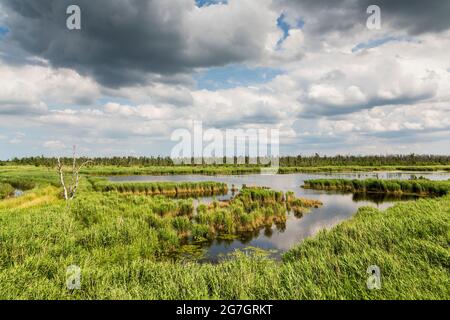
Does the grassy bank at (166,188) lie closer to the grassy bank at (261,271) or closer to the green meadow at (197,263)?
the green meadow at (197,263)

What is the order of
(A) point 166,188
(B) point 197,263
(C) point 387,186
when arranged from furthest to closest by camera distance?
1. (A) point 166,188
2. (C) point 387,186
3. (B) point 197,263

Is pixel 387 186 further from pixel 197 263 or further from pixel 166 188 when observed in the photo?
pixel 197 263

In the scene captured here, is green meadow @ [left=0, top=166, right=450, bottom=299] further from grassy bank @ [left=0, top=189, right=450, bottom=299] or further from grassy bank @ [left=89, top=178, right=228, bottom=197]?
grassy bank @ [left=89, top=178, right=228, bottom=197]

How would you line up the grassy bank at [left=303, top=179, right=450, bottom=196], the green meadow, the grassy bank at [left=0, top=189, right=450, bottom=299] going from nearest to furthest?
1. the grassy bank at [left=0, top=189, right=450, bottom=299]
2. the green meadow
3. the grassy bank at [left=303, top=179, right=450, bottom=196]

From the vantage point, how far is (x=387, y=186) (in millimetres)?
42094

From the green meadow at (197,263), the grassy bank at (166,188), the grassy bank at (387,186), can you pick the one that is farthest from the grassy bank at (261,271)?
the grassy bank at (387,186)

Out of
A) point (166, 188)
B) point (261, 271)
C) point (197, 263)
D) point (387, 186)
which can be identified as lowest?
point (166, 188)

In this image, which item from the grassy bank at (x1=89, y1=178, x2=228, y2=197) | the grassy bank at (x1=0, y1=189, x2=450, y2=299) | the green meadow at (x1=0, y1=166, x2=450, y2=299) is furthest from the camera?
the grassy bank at (x1=89, y1=178, x2=228, y2=197)

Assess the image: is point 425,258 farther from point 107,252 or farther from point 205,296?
point 107,252

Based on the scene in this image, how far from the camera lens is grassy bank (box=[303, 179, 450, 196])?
122 ft

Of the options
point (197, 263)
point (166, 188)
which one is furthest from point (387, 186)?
point (197, 263)

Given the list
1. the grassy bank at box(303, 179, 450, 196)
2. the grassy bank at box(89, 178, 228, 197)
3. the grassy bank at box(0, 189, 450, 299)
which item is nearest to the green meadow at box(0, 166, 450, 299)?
the grassy bank at box(0, 189, 450, 299)

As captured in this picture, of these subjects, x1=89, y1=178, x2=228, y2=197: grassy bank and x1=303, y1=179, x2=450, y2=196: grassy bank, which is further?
x1=89, y1=178, x2=228, y2=197: grassy bank
